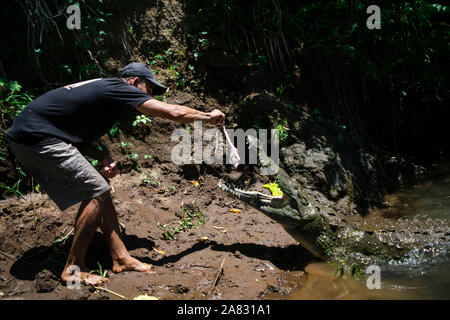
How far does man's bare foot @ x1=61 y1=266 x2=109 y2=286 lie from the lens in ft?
9.93

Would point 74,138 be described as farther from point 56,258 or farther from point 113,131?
point 113,131

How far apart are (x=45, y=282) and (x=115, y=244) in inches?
23.9

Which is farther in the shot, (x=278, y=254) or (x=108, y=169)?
(x=278, y=254)

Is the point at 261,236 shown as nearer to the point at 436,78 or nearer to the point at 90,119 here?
the point at 90,119

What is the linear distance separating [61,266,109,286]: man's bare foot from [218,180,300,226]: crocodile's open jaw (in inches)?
58.7

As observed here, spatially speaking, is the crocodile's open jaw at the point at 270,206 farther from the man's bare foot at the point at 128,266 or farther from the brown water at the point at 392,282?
the man's bare foot at the point at 128,266

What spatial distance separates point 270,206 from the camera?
12.9 feet

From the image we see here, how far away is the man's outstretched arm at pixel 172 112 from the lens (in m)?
3.08

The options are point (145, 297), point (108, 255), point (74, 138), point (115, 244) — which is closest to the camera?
point (145, 297)

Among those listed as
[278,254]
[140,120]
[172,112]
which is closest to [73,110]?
[172,112]

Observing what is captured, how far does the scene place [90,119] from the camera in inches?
123

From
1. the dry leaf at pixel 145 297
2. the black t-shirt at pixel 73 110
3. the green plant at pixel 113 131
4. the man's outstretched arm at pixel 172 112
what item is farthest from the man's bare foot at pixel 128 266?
the green plant at pixel 113 131

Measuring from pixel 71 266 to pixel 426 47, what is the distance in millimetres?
6128

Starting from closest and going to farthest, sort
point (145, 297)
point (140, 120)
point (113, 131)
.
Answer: point (145, 297) < point (113, 131) < point (140, 120)
